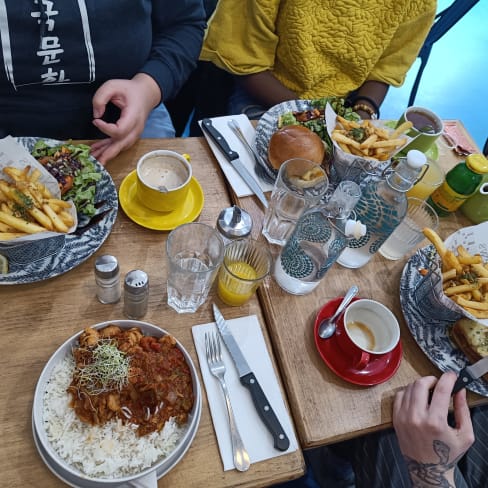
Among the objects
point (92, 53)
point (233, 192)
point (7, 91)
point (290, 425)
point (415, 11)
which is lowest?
point (290, 425)

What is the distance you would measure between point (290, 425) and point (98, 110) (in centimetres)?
100

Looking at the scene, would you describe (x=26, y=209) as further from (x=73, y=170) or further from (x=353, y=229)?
(x=353, y=229)

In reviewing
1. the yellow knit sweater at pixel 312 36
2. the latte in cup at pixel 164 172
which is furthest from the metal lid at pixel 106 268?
the yellow knit sweater at pixel 312 36

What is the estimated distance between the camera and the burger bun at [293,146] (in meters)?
1.40

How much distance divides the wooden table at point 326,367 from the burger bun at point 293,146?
0.83ft

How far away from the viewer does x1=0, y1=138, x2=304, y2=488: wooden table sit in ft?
2.75

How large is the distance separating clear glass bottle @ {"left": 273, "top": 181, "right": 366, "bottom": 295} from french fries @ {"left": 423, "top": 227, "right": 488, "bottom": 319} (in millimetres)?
237

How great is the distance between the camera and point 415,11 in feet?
6.30

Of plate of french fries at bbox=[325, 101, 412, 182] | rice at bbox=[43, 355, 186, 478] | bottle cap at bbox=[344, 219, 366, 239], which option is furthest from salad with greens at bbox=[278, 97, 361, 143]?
rice at bbox=[43, 355, 186, 478]

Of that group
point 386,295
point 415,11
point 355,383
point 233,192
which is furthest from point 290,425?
point 415,11

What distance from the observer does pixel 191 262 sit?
118cm

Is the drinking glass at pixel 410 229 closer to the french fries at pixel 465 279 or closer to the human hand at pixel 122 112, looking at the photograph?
the french fries at pixel 465 279

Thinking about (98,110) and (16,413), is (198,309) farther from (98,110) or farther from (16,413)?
(98,110)

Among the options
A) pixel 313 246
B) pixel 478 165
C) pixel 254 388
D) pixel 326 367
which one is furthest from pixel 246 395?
pixel 478 165
